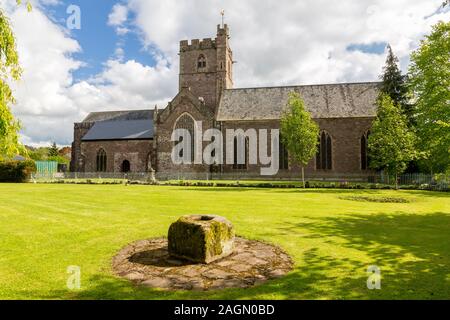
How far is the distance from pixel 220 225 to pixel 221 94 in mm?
42697

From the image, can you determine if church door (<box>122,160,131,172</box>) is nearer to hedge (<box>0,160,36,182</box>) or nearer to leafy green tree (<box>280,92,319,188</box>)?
hedge (<box>0,160,36,182</box>)

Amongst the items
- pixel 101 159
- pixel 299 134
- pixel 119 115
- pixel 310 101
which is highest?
pixel 119 115

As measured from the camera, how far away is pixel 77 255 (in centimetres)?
694

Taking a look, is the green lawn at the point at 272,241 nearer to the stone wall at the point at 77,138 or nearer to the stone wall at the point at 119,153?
the stone wall at the point at 119,153

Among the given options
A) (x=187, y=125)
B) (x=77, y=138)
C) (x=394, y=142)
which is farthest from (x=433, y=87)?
(x=77, y=138)

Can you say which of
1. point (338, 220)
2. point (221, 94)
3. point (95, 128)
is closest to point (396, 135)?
point (338, 220)

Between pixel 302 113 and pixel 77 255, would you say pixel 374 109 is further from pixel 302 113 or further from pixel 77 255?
pixel 77 255

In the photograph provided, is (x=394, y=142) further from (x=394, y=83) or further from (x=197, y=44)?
(x=197, y=44)

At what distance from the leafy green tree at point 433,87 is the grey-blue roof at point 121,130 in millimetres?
35781

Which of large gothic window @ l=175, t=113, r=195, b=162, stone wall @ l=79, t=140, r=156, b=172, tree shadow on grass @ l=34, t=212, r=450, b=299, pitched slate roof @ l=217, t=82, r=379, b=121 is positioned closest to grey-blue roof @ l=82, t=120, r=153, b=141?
stone wall @ l=79, t=140, r=156, b=172

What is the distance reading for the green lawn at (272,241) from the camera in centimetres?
508

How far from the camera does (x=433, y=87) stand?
25812mm

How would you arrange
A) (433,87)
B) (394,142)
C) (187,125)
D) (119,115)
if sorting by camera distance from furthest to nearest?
(119,115), (187,125), (394,142), (433,87)

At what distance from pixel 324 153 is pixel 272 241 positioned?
35901 millimetres
